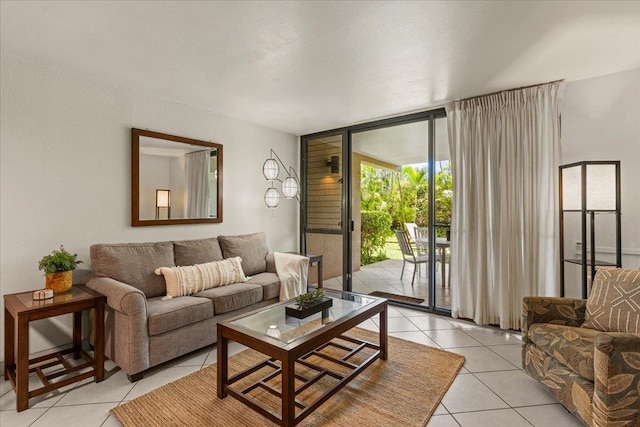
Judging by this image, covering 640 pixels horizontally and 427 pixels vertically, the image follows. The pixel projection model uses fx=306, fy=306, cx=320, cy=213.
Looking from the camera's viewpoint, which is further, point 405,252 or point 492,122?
point 405,252

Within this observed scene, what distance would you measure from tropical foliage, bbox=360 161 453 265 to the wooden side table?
3.52 m

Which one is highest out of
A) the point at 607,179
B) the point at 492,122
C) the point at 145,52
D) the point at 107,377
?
the point at 145,52

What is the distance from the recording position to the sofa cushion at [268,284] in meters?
3.28

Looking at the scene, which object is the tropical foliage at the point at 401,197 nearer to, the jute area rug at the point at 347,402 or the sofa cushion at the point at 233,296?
the jute area rug at the point at 347,402

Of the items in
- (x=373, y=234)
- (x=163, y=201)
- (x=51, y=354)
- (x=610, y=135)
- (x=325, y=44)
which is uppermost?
(x=325, y=44)

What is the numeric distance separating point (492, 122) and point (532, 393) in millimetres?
2479

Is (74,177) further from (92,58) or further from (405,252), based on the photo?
(405,252)

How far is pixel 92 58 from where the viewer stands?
8.00 feet

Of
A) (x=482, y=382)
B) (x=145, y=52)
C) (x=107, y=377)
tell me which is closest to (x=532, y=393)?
(x=482, y=382)

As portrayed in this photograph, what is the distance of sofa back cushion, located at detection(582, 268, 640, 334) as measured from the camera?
1910 mm

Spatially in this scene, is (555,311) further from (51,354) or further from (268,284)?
(51,354)

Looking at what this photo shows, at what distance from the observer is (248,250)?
378cm

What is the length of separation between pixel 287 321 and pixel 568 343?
1.77m

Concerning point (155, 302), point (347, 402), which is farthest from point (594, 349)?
point (155, 302)
